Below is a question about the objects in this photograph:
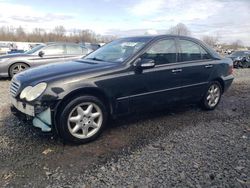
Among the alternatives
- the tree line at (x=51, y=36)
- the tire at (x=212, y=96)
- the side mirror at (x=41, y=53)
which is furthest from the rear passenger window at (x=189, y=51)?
the tree line at (x=51, y=36)

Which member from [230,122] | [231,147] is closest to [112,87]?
[231,147]

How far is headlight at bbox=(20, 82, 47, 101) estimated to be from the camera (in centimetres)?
359

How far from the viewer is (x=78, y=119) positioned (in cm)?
381

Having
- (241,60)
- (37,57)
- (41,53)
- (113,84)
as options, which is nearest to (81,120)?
(113,84)

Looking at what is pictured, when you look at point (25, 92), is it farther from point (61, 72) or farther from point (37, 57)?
point (37, 57)

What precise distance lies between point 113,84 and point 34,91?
1.16 m

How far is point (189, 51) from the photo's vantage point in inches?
206

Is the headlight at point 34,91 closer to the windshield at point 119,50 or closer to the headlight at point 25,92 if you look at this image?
the headlight at point 25,92

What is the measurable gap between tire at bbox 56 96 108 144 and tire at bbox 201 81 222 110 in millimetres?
2610

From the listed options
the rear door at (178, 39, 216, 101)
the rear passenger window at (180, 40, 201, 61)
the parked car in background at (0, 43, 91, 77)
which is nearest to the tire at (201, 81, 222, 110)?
the rear door at (178, 39, 216, 101)

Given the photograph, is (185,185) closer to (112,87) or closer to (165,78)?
(112,87)

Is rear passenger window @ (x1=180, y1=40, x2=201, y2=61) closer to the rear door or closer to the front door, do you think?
the rear door

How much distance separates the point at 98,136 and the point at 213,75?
9.70 feet

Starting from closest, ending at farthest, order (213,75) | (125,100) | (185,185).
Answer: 1. (185,185)
2. (125,100)
3. (213,75)
